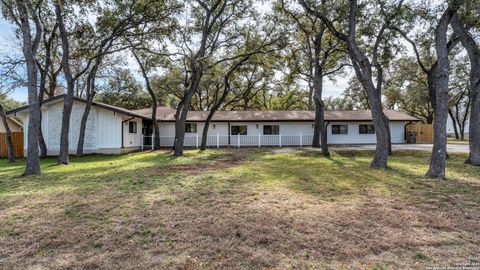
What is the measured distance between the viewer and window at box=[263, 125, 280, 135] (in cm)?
2441

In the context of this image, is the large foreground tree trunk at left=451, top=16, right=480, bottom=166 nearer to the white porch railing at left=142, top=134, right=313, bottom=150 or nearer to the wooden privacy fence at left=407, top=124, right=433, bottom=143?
the white porch railing at left=142, top=134, right=313, bottom=150

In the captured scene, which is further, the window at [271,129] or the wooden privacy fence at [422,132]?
the wooden privacy fence at [422,132]

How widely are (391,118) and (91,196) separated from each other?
24835mm

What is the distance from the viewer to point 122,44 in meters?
16.0

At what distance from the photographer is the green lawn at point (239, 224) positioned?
11.2 feet

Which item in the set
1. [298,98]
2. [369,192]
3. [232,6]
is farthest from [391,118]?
[369,192]

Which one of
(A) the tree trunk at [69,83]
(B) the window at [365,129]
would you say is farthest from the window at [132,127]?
(B) the window at [365,129]

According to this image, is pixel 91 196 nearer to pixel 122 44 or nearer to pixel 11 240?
pixel 11 240

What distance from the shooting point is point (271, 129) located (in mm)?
24484

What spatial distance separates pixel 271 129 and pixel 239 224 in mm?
20224

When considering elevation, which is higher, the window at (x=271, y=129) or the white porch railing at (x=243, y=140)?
the window at (x=271, y=129)

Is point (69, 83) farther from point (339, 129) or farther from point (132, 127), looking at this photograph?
point (339, 129)

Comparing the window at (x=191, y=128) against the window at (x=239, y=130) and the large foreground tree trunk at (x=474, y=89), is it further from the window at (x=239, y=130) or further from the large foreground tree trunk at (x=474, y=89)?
the large foreground tree trunk at (x=474, y=89)

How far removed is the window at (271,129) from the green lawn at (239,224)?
16339mm
